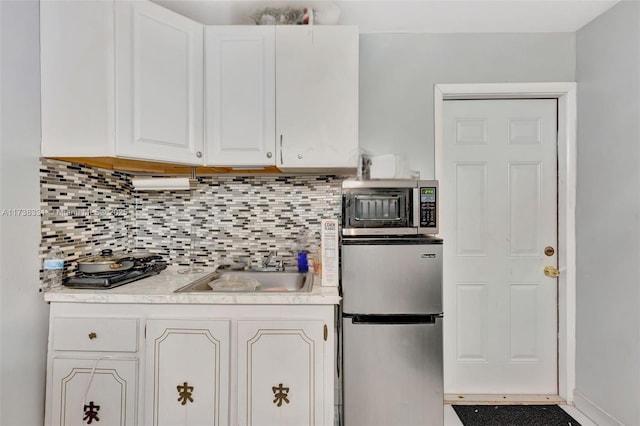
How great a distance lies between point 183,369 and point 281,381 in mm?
442

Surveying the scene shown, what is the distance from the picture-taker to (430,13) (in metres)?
1.88

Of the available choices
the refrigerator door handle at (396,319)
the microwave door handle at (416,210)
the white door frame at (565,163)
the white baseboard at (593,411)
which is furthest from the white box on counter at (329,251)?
the white baseboard at (593,411)

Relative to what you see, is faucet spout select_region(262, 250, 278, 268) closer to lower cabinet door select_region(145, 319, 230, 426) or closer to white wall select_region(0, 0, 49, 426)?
lower cabinet door select_region(145, 319, 230, 426)

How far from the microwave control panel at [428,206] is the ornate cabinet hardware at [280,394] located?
1050mm

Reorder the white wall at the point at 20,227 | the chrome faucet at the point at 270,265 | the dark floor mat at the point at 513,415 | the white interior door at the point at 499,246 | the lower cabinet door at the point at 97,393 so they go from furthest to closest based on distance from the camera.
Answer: the white interior door at the point at 499,246
the chrome faucet at the point at 270,265
the dark floor mat at the point at 513,415
the lower cabinet door at the point at 97,393
the white wall at the point at 20,227

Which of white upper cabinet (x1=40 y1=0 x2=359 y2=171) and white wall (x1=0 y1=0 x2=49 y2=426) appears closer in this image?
white wall (x1=0 y1=0 x2=49 y2=426)

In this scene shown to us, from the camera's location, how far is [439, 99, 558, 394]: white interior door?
216 cm

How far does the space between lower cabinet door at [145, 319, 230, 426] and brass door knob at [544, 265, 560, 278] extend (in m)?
1.99

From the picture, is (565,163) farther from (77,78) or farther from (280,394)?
(77,78)

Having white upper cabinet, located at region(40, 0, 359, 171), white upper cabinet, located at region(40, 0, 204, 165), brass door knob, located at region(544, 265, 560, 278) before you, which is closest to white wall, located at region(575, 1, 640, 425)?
brass door knob, located at region(544, 265, 560, 278)

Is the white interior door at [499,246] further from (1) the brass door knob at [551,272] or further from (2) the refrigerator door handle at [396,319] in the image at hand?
(2) the refrigerator door handle at [396,319]

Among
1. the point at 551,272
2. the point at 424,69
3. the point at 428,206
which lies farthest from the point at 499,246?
the point at 424,69

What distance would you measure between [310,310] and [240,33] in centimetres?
146

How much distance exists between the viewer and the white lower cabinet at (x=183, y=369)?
1479 mm
